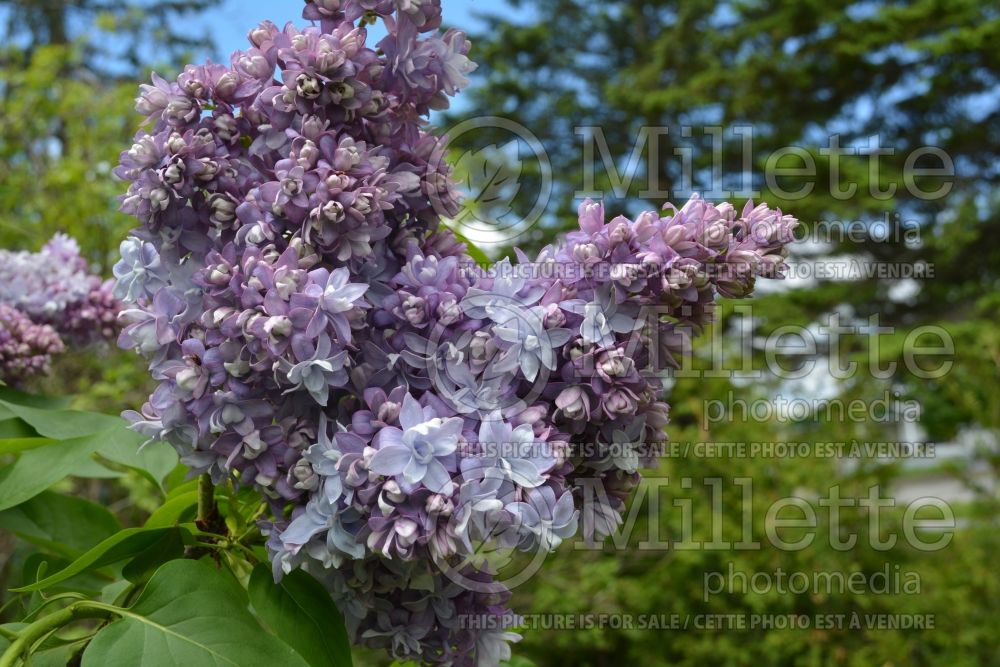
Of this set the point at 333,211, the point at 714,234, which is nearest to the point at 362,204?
the point at 333,211

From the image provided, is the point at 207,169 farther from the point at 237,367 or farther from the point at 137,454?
the point at 137,454

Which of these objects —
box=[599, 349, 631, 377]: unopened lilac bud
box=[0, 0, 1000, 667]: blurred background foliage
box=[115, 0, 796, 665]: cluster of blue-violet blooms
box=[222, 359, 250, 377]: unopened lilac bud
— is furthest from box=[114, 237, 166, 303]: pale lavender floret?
box=[0, 0, 1000, 667]: blurred background foliage

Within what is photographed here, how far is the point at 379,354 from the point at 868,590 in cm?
303

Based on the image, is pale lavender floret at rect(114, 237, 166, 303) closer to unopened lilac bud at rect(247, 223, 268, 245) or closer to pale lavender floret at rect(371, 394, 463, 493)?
unopened lilac bud at rect(247, 223, 268, 245)

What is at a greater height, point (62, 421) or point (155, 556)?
point (62, 421)

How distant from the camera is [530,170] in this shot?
8977mm

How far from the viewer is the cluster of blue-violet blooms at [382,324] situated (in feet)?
1.88

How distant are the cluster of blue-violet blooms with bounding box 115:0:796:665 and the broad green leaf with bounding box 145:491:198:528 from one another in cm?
9

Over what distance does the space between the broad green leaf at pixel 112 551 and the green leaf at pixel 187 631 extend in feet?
0.14

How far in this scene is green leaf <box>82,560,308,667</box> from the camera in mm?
579

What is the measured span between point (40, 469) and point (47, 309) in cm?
34

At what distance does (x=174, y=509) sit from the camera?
74 cm

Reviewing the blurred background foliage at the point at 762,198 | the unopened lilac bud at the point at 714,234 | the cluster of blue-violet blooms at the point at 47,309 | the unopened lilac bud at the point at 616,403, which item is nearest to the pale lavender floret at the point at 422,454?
the unopened lilac bud at the point at 616,403

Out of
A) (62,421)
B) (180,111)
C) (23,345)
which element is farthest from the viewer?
(23,345)
